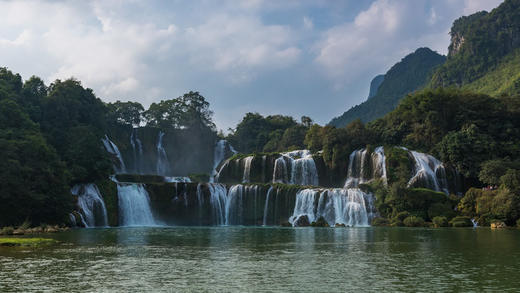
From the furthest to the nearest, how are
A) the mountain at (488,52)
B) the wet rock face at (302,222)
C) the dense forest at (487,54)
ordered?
the mountain at (488,52), the dense forest at (487,54), the wet rock face at (302,222)

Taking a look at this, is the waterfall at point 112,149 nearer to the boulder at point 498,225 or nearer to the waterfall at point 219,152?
the waterfall at point 219,152

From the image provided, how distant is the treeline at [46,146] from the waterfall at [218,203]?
10716mm

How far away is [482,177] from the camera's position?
4850 cm

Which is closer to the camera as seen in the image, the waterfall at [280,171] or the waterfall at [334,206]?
the waterfall at [334,206]

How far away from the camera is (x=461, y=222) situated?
43062 millimetres

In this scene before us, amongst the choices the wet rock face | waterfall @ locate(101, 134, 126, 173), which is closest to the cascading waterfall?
waterfall @ locate(101, 134, 126, 173)

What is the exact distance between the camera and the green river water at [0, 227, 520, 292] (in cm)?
1261

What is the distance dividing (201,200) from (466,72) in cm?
7495

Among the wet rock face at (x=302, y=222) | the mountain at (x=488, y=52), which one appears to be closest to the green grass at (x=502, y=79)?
the mountain at (x=488, y=52)

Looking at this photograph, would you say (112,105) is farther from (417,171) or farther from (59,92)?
(417,171)

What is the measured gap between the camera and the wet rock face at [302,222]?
48094mm

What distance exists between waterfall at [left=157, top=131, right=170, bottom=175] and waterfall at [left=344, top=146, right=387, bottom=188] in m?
30.7

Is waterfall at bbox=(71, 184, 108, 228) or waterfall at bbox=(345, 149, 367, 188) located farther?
waterfall at bbox=(345, 149, 367, 188)

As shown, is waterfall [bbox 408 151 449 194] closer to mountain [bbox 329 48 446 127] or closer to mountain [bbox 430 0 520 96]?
mountain [bbox 430 0 520 96]
